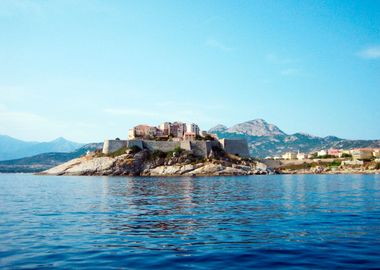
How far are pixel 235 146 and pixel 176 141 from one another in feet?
69.9

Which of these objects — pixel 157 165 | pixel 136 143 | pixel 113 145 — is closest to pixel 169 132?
pixel 136 143

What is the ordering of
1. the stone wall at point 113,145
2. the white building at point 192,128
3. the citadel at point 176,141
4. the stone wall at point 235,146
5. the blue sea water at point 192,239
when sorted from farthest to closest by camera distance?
the white building at point 192,128 < the stone wall at point 235,146 < the citadel at point 176,141 < the stone wall at point 113,145 < the blue sea water at point 192,239

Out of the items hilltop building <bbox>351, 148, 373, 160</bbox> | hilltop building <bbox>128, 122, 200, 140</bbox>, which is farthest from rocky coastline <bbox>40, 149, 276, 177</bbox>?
hilltop building <bbox>351, 148, 373, 160</bbox>

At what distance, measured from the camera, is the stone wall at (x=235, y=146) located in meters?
128

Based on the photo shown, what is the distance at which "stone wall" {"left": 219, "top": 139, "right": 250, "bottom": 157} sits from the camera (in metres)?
128

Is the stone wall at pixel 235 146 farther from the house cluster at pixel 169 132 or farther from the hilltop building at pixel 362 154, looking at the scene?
the hilltop building at pixel 362 154

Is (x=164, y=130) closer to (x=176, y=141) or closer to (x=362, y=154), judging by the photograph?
(x=176, y=141)

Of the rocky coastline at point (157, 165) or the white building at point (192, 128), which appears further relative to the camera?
the white building at point (192, 128)

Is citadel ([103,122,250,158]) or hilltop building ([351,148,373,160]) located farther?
hilltop building ([351,148,373,160])

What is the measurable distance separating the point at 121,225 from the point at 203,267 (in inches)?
346

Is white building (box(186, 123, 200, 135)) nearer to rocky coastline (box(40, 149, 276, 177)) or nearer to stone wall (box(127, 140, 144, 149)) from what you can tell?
rocky coastline (box(40, 149, 276, 177))

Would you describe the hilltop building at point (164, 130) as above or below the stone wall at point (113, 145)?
above

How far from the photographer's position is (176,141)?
121 m

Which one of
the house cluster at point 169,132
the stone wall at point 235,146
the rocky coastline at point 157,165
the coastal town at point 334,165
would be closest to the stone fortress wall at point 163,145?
the rocky coastline at point 157,165
